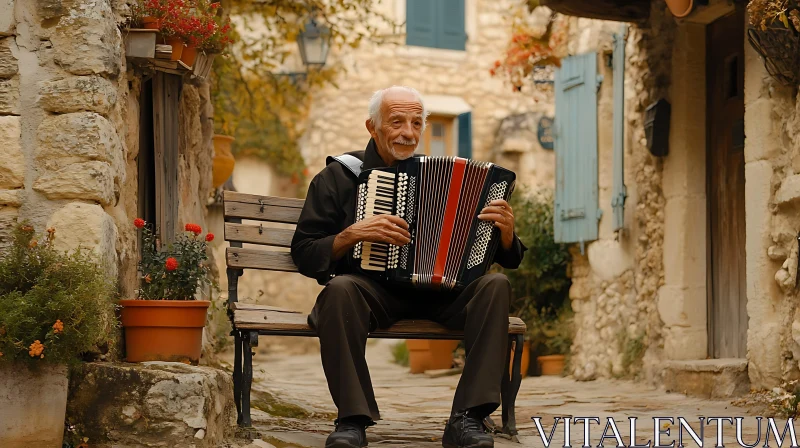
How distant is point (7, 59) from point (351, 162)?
141 cm

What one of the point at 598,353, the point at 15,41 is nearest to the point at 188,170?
the point at 15,41

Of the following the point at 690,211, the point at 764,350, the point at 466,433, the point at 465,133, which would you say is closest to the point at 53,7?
the point at 466,433

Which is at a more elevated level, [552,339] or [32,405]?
[32,405]

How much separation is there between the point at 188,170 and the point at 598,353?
404cm

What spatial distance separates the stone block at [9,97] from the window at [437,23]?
36.0 ft

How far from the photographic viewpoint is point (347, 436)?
156 inches

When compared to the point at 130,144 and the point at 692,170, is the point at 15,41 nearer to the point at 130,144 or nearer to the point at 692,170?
the point at 130,144

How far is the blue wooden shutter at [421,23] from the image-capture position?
15.0 meters

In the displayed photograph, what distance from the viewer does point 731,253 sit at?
7.33 metres

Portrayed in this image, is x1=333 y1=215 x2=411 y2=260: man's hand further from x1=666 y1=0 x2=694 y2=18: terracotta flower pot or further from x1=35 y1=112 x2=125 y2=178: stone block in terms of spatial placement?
x1=666 y1=0 x2=694 y2=18: terracotta flower pot

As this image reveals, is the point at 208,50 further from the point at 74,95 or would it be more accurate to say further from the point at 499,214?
the point at 499,214

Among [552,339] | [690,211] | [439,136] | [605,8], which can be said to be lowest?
[552,339]

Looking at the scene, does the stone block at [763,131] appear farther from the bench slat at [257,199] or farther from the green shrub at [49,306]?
the green shrub at [49,306]

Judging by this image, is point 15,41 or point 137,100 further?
point 137,100
